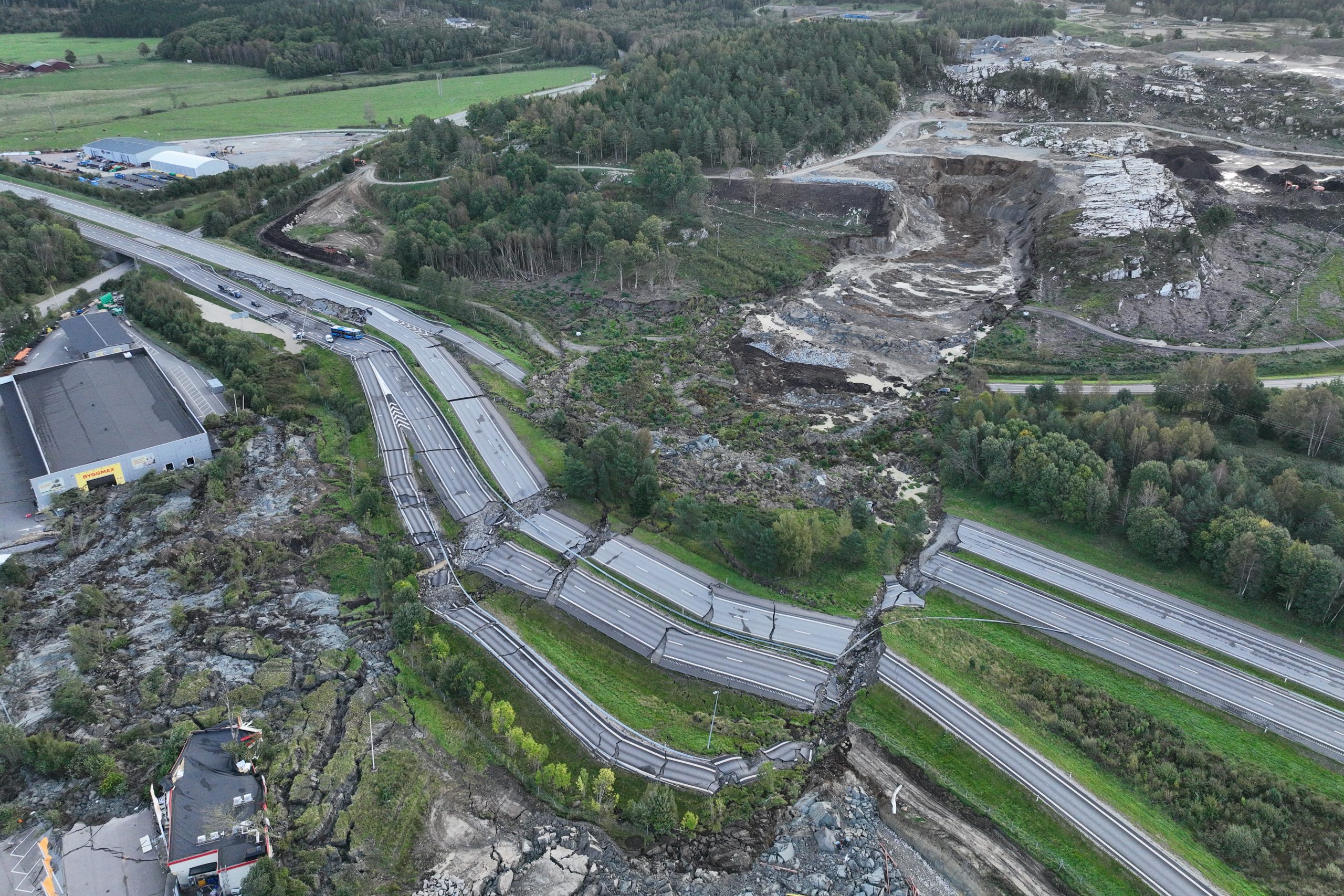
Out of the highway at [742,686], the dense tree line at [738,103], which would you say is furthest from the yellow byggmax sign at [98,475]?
the dense tree line at [738,103]

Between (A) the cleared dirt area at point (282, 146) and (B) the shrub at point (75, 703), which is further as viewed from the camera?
(A) the cleared dirt area at point (282, 146)

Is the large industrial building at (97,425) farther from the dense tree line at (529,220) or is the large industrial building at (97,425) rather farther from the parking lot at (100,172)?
the parking lot at (100,172)

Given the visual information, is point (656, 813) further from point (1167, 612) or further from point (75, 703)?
point (1167, 612)

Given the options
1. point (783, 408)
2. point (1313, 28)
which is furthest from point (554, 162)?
point (1313, 28)

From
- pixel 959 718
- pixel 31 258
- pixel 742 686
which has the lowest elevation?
pixel 959 718

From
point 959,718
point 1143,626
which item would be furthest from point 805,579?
point 1143,626

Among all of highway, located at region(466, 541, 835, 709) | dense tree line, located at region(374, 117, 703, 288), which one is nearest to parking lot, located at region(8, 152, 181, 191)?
dense tree line, located at region(374, 117, 703, 288)
